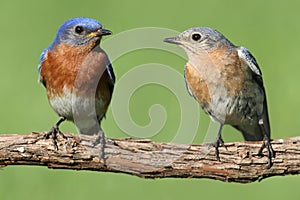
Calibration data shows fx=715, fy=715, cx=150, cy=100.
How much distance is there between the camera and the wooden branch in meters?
6.09

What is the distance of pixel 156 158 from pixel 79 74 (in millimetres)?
1483

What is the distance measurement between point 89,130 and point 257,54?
324 centimetres

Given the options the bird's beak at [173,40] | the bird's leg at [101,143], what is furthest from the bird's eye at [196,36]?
the bird's leg at [101,143]

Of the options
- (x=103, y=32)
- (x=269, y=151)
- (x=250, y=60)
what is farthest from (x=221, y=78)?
(x=103, y=32)

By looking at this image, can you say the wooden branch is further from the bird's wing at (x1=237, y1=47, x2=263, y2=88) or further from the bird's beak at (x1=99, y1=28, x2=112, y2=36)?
the bird's beak at (x1=99, y1=28, x2=112, y2=36)

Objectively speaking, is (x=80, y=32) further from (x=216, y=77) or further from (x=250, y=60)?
(x=250, y=60)

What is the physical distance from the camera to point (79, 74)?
23.3 ft

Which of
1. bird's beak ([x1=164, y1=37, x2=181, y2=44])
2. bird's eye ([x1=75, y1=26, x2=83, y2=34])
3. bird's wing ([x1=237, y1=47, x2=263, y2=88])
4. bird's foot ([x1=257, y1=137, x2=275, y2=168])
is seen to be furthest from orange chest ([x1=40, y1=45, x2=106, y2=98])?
bird's foot ([x1=257, y1=137, x2=275, y2=168])

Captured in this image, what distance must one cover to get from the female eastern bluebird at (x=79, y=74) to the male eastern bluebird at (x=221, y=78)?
0.74 meters

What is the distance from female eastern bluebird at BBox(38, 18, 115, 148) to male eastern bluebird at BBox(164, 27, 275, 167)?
29.3 inches

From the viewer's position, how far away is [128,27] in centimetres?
986

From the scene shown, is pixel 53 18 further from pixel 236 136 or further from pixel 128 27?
pixel 236 136

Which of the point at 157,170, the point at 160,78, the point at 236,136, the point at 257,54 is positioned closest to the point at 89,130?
the point at 160,78

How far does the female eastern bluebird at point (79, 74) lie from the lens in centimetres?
709
